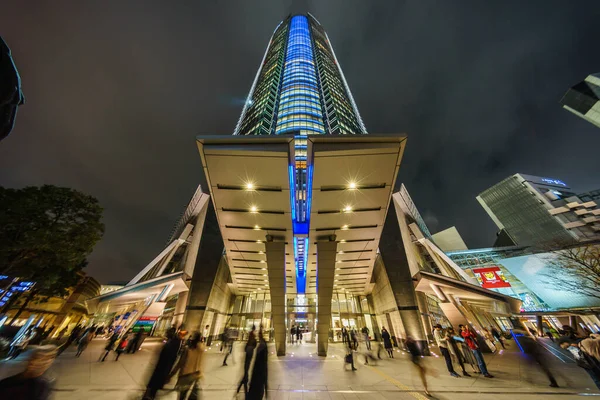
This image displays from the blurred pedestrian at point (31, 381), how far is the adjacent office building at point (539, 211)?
5759cm

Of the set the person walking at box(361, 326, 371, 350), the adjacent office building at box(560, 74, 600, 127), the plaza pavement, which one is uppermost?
the adjacent office building at box(560, 74, 600, 127)

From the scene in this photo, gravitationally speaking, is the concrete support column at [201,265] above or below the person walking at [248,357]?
above

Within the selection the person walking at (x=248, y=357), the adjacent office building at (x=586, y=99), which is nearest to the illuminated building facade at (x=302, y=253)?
the person walking at (x=248, y=357)

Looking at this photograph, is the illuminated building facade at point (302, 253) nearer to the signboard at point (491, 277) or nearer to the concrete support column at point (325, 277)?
the concrete support column at point (325, 277)

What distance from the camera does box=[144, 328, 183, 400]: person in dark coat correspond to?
3675mm

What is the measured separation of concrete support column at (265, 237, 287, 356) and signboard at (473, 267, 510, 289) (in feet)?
138

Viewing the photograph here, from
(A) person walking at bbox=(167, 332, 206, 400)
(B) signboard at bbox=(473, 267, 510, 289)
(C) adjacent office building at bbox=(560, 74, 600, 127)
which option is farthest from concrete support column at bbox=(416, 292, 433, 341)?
(C) adjacent office building at bbox=(560, 74, 600, 127)

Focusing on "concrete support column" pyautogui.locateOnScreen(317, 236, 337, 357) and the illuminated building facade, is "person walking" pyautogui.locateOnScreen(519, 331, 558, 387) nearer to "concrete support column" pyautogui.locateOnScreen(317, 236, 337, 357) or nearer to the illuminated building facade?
the illuminated building facade

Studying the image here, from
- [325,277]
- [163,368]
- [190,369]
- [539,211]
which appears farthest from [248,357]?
[539,211]

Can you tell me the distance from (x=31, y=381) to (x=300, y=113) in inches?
1517

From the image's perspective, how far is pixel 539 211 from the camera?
148ft

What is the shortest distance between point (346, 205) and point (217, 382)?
30.4 ft

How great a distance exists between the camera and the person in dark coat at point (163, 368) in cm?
367

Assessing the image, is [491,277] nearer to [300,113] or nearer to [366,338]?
[366,338]
